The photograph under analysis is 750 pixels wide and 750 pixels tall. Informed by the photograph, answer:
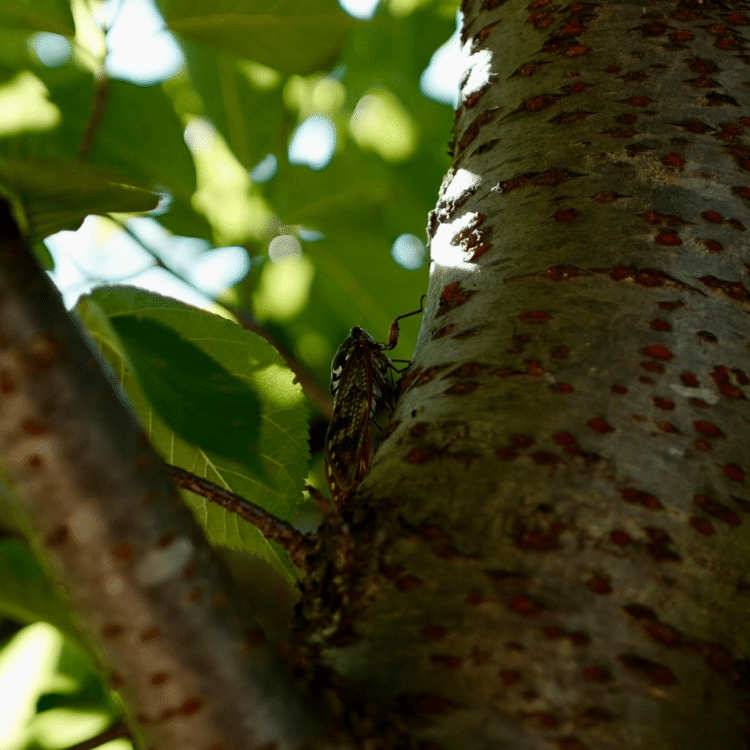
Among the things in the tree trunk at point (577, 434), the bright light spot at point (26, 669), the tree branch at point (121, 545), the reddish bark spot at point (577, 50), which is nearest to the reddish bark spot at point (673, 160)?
the tree trunk at point (577, 434)

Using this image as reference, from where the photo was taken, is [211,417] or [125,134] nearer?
[211,417]

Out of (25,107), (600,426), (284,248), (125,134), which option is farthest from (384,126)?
(600,426)

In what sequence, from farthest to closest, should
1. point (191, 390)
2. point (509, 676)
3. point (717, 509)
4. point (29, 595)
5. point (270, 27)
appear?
point (270, 27), point (29, 595), point (191, 390), point (717, 509), point (509, 676)

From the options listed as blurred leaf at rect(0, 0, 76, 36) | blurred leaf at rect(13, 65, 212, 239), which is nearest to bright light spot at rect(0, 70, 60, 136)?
blurred leaf at rect(13, 65, 212, 239)

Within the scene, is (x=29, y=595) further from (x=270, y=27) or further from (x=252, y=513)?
(x=270, y=27)

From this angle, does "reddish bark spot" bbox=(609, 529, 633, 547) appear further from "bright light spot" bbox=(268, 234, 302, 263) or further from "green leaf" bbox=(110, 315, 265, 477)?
"bright light spot" bbox=(268, 234, 302, 263)

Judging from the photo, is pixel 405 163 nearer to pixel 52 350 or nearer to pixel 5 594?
pixel 5 594

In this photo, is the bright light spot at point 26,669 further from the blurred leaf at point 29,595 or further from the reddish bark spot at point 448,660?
the reddish bark spot at point 448,660

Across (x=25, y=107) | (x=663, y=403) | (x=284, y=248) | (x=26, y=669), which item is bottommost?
(x=26, y=669)
